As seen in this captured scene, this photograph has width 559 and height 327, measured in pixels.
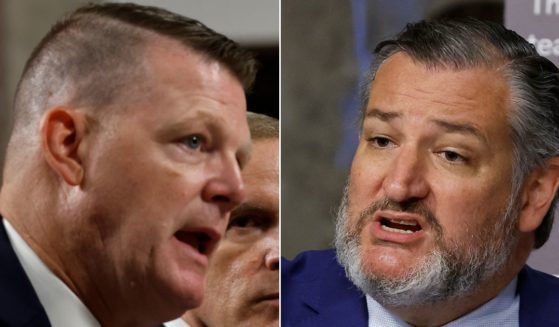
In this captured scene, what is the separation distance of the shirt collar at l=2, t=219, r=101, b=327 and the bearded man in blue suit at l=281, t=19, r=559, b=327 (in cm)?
59

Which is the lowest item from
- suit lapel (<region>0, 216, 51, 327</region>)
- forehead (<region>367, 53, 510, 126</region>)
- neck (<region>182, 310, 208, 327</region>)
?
neck (<region>182, 310, 208, 327</region>)

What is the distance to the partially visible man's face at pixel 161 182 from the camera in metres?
1.88

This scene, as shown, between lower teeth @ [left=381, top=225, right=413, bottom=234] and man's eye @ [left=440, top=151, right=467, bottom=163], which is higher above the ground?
man's eye @ [left=440, top=151, right=467, bottom=163]

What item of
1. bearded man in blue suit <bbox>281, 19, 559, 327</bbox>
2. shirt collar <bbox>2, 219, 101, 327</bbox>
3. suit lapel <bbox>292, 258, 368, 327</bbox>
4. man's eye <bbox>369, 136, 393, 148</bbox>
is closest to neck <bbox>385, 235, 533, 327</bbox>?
bearded man in blue suit <bbox>281, 19, 559, 327</bbox>

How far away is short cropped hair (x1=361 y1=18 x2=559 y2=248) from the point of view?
6.10 feet

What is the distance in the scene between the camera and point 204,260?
197 centimetres

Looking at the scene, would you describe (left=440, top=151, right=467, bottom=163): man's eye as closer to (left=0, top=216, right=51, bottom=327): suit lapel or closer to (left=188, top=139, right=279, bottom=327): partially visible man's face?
(left=188, top=139, right=279, bottom=327): partially visible man's face

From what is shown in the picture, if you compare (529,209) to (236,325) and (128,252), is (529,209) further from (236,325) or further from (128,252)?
(128,252)

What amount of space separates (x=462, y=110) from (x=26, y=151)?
89cm

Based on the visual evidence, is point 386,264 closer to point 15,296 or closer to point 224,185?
point 224,185

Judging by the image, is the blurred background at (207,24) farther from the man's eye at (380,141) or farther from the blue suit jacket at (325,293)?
the blue suit jacket at (325,293)

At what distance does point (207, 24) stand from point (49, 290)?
2.14ft

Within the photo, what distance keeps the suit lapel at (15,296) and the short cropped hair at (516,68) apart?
904 mm

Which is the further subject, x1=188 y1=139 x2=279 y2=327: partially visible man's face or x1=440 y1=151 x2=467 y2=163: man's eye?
x1=188 y1=139 x2=279 y2=327: partially visible man's face
